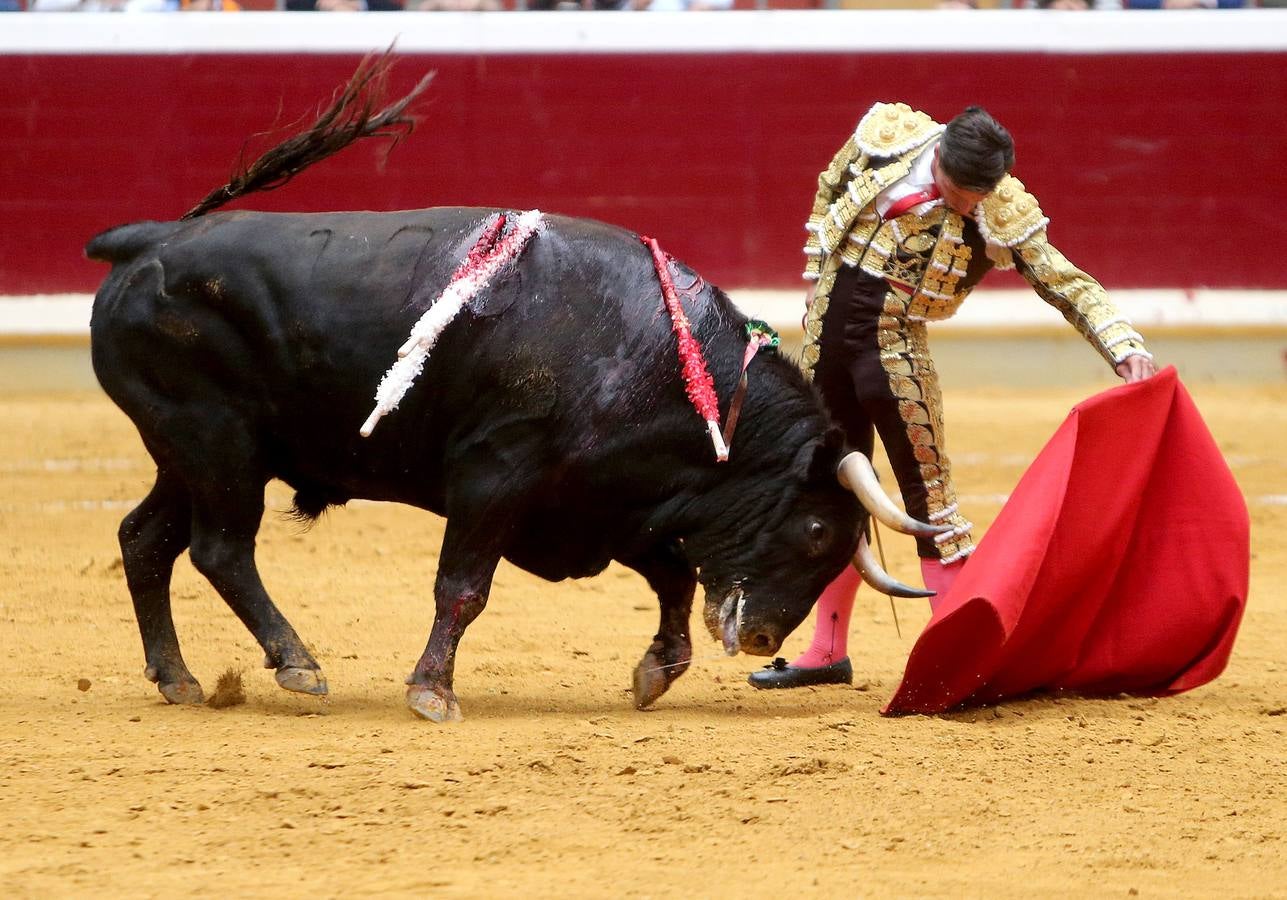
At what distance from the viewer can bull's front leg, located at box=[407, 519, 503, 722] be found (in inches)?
152

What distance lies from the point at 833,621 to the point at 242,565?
4.69ft

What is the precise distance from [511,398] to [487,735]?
711mm

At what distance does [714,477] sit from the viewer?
Answer: 4016 millimetres

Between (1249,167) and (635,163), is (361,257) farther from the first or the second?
→ (1249,167)

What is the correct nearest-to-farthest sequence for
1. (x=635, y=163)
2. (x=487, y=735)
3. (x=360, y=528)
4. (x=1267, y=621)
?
(x=487, y=735) → (x=1267, y=621) → (x=360, y=528) → (x=635, y=163)

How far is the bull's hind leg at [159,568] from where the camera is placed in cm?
412

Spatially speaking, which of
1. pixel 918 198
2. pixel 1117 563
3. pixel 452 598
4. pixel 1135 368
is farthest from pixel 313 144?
pixel 1117 563

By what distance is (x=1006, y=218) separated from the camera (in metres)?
4.02

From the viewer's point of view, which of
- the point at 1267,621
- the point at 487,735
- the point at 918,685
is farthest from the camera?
the point at 1267,621

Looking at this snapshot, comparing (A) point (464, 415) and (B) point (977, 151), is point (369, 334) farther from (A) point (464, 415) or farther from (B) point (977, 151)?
(B) point (977, 151)

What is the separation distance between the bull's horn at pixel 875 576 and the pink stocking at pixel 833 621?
395 millimetres

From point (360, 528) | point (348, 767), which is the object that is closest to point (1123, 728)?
point (348, 767)

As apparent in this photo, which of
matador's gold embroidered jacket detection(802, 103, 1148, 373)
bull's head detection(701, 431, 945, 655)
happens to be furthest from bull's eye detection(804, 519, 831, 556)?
matador's gold embroidered jacket detection(802, 103, 1148, 373)

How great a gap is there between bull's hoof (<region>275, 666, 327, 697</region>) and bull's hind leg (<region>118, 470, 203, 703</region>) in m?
0.26
